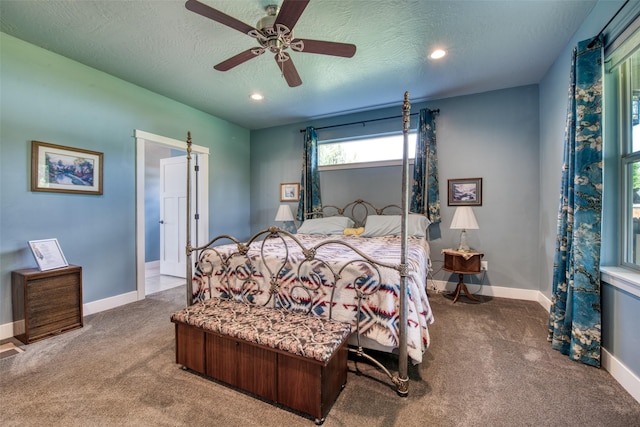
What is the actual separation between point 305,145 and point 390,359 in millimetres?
3413

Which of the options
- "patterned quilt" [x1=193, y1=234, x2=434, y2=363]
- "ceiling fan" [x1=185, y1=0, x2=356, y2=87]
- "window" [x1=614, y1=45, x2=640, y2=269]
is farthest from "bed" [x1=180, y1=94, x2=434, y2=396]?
"window" [x1=614, y1=45, x2=640, y2=269]

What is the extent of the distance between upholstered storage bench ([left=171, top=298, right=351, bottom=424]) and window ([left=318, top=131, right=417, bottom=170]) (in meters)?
2.92

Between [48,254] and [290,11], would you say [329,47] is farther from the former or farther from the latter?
[48,254]

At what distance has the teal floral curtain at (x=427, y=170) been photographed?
368 cm

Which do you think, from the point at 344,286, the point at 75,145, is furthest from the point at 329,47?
the point at 75,145

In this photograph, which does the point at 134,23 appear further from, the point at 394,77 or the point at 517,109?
the point at 517,109

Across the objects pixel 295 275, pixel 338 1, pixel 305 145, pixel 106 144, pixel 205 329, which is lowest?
pixel 205 329

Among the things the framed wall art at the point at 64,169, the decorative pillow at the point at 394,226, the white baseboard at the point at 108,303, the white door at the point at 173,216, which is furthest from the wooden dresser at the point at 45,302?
the decorative pillow at the point at 394,226

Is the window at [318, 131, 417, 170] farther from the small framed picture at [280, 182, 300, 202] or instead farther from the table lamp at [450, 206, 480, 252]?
the table lamp at [450, 206, 480, 252]

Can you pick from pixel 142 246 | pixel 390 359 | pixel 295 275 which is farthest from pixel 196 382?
pixel 142 246

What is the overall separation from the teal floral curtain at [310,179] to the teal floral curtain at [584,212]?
10.1 feet

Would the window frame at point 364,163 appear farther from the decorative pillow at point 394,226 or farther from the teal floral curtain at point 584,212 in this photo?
the teal floral curtain at point 584,212

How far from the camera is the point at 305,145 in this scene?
177 inches

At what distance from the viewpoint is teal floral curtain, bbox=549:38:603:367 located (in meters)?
1.88
